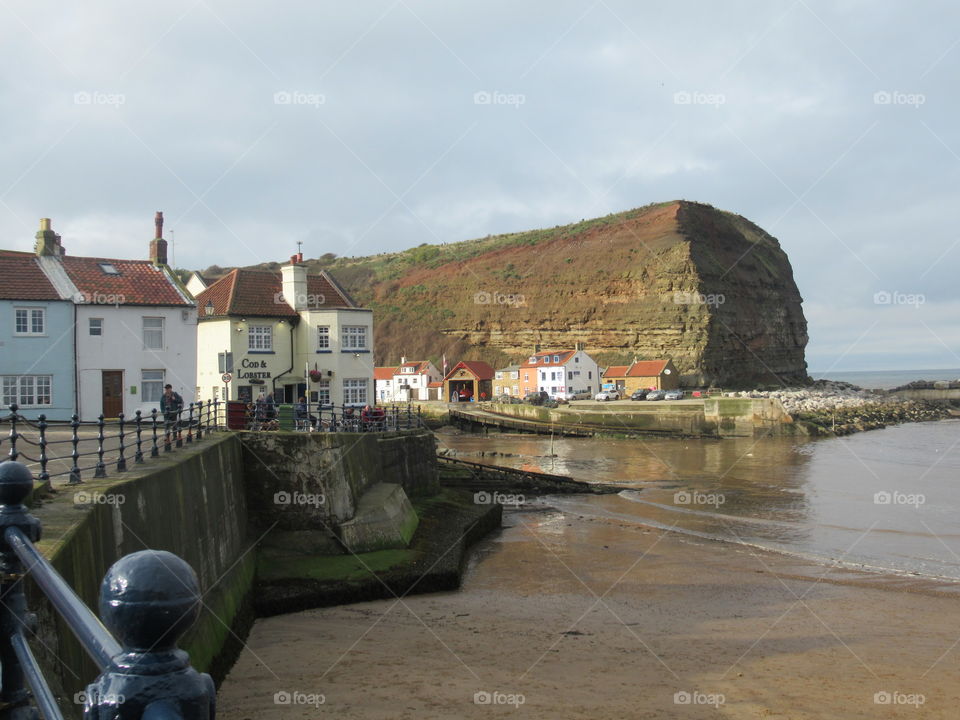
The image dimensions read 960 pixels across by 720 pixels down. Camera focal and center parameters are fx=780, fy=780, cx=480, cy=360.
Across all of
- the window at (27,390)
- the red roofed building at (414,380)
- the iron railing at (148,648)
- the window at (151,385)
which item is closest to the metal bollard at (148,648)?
the iron railing at (148,648)

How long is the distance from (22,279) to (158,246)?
6.20m

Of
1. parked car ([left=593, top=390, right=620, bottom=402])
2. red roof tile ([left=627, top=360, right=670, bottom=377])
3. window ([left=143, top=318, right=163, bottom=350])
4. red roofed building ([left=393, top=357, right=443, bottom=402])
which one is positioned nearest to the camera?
A: window ([left=143, top=318, right=163, bottom=350])

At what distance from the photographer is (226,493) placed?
15.4 meters

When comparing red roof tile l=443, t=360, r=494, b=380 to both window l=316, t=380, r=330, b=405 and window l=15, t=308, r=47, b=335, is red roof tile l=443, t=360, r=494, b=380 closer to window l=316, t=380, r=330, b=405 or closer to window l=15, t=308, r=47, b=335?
window l=316, t=380, r=330, b=405

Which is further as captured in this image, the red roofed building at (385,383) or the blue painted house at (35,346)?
the red roofed building at (385,383)

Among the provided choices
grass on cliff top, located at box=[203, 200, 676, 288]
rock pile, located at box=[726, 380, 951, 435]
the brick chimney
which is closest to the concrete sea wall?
the brick chimney

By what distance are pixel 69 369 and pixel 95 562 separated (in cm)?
2089

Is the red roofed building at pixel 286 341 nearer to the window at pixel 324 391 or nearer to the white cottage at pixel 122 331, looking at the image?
the window at pixel 324 391

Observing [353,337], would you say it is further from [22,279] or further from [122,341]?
[22,279]

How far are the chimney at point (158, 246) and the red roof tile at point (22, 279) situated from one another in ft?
15.3

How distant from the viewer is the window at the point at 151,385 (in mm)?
27312

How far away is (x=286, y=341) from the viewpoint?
36.2 metres

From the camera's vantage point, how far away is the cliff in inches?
3706

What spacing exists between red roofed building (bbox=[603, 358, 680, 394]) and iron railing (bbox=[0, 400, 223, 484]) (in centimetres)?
6476
